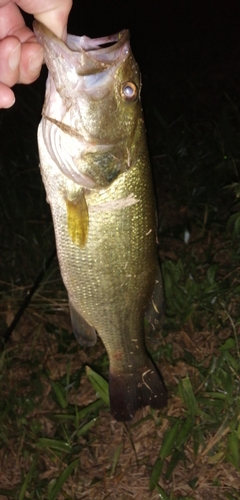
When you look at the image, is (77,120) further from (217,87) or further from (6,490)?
(217,87)

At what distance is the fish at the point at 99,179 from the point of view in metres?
1.74

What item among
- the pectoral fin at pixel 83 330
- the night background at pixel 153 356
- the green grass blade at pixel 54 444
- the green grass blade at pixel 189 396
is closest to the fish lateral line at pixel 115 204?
the pectoral fin at pixel 83 330

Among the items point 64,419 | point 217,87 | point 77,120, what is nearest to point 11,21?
point 77,120

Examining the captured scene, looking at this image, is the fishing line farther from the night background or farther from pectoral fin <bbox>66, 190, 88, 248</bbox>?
pectoral fin <bbox>66, 190, 88, 248</bbox>

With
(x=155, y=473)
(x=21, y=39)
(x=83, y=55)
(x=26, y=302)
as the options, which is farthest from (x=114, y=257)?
(x=26, y=302)

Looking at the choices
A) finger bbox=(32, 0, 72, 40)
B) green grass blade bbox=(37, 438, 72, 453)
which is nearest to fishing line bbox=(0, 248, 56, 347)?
green grass blade bbox=(37, 438, 72, 453)

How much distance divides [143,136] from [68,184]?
0.31 metres

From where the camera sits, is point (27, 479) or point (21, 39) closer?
point (21, 39)

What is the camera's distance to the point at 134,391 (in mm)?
2539

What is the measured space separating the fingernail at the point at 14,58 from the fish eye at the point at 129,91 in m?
0.35

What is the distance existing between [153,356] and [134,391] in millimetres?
771

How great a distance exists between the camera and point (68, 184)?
6.07ft

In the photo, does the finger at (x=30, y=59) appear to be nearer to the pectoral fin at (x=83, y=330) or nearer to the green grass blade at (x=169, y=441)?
the pectoral fin at (x=83, y=330)

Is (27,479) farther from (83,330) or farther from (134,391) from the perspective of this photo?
(83,330)
